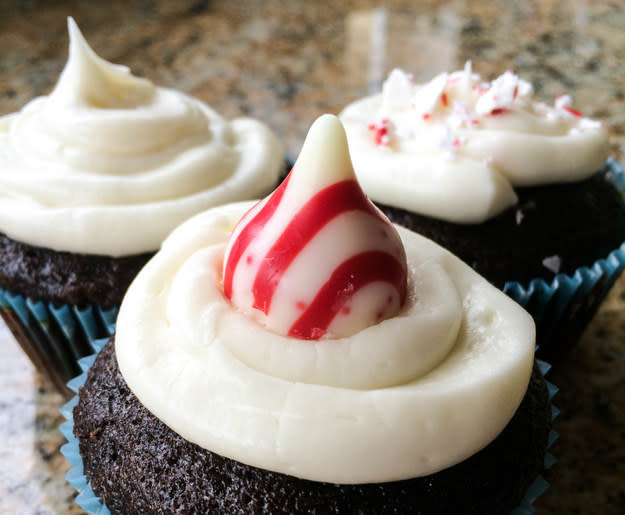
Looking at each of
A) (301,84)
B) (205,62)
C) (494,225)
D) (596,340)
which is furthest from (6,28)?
(596,340)

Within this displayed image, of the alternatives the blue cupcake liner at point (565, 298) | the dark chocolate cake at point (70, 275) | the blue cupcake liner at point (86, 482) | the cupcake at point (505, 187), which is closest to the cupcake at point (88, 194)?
the dark chocolate cake at point (70, 275)

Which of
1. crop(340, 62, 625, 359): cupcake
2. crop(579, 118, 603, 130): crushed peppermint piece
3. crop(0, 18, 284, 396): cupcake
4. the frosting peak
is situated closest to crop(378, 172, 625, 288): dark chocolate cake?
crop(340, 62, 625, 359): cupcake

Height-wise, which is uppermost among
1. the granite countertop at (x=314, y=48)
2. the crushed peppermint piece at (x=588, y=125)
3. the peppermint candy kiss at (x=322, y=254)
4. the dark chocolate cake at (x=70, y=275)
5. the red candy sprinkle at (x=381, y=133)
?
the peppermint candy kiss at (x=322, y=254)

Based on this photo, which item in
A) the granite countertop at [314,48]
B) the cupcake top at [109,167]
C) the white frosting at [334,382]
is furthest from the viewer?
the granite countertop at [314,48]

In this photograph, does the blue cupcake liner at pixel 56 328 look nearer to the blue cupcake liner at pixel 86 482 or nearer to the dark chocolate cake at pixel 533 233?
the blue cupcake liner at pixel 86 482

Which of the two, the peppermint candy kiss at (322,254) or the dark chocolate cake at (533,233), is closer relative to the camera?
the peppermint candy kiss at (322,254)

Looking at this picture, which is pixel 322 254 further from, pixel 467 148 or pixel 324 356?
pixel 467 148

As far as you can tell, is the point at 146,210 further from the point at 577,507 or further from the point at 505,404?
the point at 577,507

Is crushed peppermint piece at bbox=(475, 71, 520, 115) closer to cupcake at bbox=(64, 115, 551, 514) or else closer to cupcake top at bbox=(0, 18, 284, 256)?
cupcake top at bbox=(0, 18, 284, 256)
